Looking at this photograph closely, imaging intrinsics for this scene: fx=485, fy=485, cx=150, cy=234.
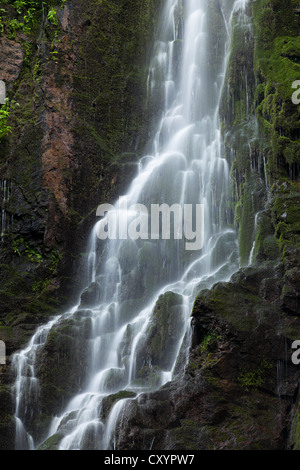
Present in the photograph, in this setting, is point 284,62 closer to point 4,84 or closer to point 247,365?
point 247,365

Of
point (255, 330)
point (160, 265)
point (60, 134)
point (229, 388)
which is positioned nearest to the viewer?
point (229, 388)

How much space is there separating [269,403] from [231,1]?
1993cm

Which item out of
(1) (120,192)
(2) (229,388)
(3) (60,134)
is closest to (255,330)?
(2) (229,388)

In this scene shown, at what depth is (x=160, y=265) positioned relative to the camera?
54.9 ft

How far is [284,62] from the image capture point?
15.8 meters

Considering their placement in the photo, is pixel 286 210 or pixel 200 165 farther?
pixel 200 165

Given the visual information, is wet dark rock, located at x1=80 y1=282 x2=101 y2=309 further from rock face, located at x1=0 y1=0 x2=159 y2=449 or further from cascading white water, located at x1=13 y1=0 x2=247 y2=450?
rock face, located at x1=0 y1=0 x2=159 y2=449

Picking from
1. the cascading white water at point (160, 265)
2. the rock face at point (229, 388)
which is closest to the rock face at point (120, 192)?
the rock face at point (229, 388)

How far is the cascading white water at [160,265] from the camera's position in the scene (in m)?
12.5

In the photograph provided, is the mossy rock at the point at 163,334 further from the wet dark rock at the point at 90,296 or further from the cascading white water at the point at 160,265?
the wet dark rock at the point at 90,296

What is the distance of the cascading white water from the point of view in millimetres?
12539

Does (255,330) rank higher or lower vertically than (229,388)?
higher

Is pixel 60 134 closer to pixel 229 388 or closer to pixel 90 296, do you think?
pixel 90 296

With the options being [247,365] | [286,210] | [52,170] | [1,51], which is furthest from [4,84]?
[247,365]
